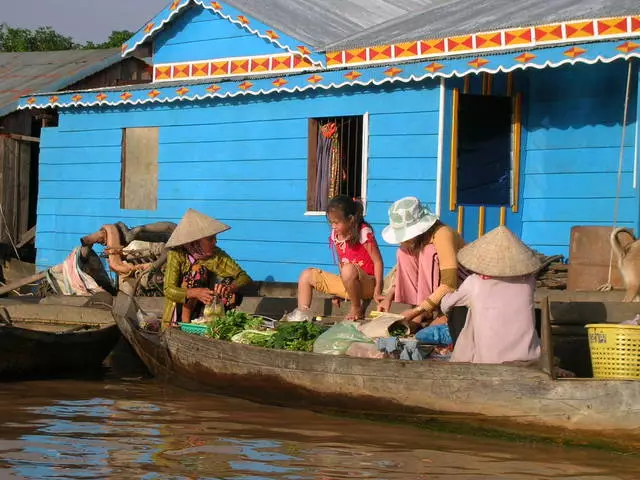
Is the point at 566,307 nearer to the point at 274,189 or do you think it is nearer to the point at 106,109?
the point at 274,189

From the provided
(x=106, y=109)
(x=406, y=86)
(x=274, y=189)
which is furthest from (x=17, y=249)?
(x=406, y=86)

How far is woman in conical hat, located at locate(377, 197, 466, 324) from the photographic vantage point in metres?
8.37

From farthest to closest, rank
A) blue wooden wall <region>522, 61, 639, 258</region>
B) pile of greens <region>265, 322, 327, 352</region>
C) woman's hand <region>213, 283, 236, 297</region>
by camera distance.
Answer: blue wooden wall <region>522, 61, 639, 258</region> < woman's hand <region>213, 283, 236, 297</region> < pile of greens <region>265, 322, 327, 352</region>

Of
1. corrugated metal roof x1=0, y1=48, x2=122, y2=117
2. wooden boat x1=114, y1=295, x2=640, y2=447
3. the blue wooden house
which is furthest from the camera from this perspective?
corrugated metal roof x1=0, y1=48, x2=122, y2=117

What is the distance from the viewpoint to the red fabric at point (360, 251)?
9562 mm

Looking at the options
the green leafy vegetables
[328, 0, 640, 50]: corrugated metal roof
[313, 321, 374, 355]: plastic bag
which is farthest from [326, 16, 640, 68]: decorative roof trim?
[313, 321, 374, 355]: plastic bag

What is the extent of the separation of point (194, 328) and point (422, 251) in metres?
2.18

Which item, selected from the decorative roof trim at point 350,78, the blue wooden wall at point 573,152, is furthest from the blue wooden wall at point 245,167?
the blue wooden wall at point 573,152

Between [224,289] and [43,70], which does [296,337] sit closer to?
[224,289]

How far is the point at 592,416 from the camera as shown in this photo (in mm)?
6805

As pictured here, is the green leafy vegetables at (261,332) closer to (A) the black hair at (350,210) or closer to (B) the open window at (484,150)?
(A) the black hair at (350,210)

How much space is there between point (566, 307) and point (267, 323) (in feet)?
7.97

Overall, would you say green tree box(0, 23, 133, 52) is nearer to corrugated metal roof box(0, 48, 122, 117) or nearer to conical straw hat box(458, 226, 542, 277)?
corrugated metal roof box(0, 48, 122, 117)

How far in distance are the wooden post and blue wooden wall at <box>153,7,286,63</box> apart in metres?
7.32
